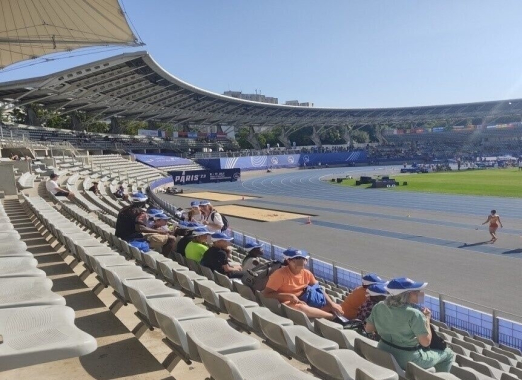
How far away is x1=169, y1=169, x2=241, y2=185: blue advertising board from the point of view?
5234 centimetres

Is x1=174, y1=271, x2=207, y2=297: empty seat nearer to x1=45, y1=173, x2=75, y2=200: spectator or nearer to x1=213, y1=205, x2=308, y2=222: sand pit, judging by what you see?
x1=45, y1=173, x2=75, y2=200: spectator

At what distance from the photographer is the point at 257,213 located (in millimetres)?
27562

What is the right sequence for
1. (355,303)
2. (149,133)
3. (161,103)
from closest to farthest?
(355,303) < (161,103) < (149,133)

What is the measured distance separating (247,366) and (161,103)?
225 ft

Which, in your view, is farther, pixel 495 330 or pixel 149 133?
pixel 149 133

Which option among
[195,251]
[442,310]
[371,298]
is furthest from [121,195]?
A: [371,298]

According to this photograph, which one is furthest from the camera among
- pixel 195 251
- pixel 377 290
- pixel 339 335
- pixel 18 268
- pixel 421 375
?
pixel 195 251

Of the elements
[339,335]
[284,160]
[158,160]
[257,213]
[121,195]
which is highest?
[339,335]

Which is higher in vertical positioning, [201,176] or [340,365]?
[340,365]

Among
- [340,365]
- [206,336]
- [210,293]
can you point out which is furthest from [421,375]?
[210,293]

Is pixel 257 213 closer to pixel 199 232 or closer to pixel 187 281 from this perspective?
pixel 199 232

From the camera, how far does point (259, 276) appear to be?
624 centimetres

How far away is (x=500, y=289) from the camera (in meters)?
11.6

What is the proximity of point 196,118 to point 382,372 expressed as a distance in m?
79.9
